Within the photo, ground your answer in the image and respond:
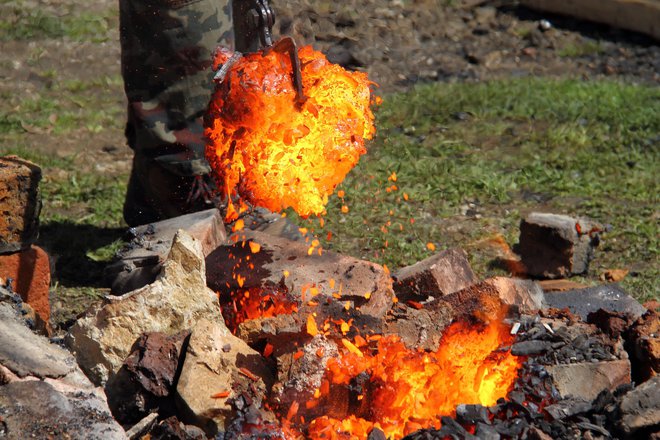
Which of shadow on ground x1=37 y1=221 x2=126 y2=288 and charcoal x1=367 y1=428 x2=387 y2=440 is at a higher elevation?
A: charcoal x1=367 y1=428 x2=387 y2=440

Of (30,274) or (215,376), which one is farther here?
(30,274)

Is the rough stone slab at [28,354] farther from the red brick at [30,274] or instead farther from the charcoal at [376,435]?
the charcoal at [376,435]

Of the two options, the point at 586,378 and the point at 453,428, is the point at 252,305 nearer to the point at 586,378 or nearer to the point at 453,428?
the point at 453,428

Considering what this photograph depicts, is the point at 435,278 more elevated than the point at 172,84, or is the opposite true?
the point at 172,84

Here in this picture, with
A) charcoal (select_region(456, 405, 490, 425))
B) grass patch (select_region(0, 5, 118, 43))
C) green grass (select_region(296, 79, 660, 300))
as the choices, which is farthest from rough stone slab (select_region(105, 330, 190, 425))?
grass patch (select_region(0, 5, 118, 43))

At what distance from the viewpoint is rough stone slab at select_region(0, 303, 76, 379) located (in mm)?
3137

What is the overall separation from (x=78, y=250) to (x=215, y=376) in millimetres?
2276

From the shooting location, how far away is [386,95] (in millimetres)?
7898

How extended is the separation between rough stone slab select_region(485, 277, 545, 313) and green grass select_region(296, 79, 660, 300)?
33.5 inches

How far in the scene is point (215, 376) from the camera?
3.41 metres

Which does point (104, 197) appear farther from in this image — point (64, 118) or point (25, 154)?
point (64, 118)

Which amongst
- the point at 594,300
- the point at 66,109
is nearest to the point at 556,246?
the point at 594,300

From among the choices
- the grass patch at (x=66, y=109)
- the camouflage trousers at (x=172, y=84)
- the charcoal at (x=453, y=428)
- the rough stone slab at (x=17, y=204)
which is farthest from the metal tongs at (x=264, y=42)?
the grass patch at (x=66, y=109)

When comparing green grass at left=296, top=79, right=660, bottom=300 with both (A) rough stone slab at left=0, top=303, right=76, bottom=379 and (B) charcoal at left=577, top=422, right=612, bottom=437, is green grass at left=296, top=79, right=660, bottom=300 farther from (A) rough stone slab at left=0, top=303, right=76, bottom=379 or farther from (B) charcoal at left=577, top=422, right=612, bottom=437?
(A) rough stone slab at left=0, top=303, right=76, bottom=379
